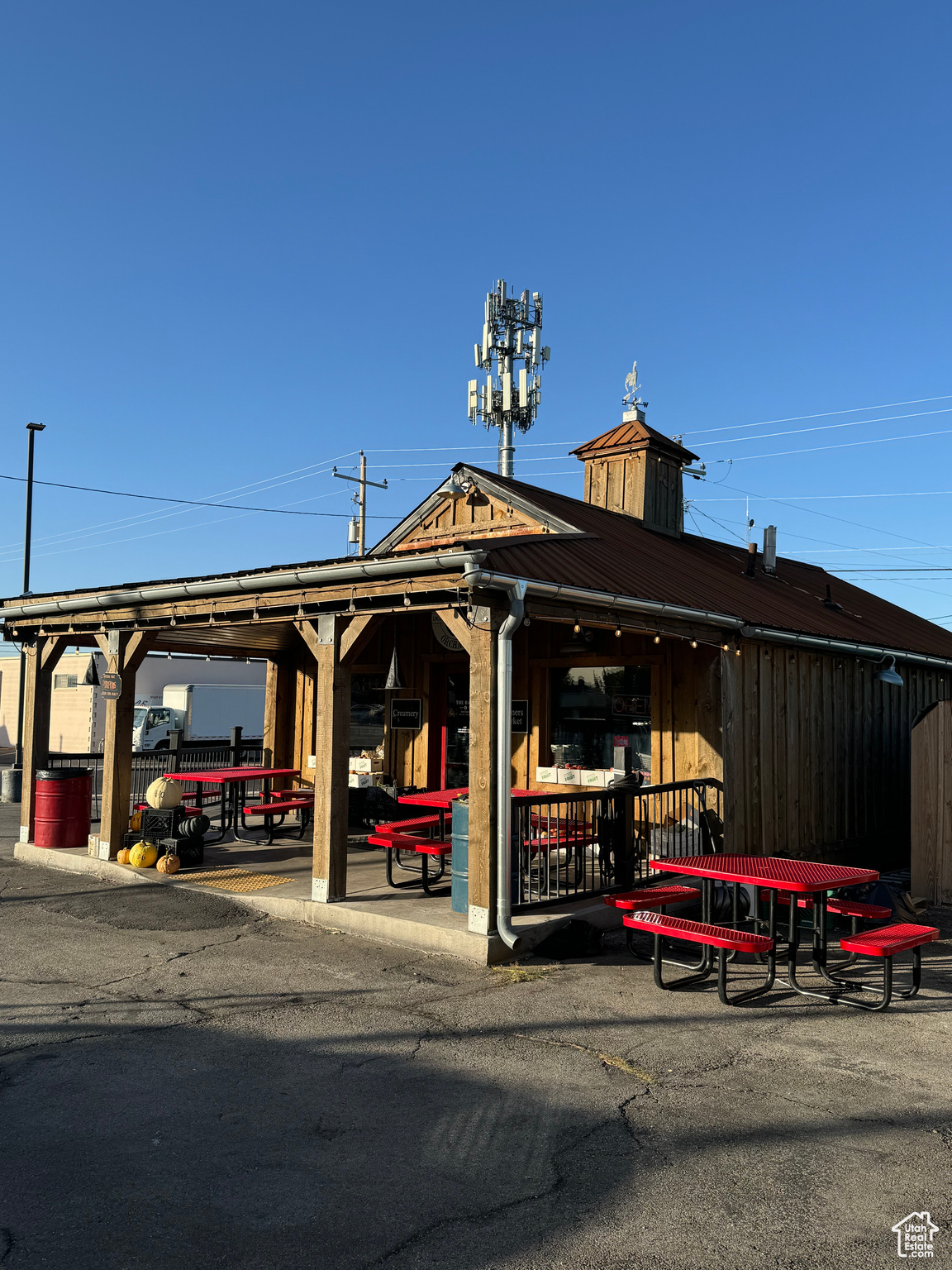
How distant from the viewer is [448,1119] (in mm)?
4637

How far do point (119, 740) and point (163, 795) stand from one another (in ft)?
2.97

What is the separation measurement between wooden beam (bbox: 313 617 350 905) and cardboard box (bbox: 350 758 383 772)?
5.17 m

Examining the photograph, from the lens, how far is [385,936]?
26.8ft

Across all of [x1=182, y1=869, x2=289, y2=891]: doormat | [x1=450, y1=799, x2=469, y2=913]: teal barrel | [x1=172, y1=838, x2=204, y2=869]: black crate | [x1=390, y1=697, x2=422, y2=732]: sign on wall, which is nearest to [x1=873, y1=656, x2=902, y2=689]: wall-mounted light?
[x1=390, y1=697, x2=422, y2=732]: sign on wall

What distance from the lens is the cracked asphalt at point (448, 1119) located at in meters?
3.56

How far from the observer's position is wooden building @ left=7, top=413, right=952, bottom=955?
807 cm

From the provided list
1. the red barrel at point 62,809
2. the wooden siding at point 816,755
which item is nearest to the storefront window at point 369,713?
the red barrel at point 62,809

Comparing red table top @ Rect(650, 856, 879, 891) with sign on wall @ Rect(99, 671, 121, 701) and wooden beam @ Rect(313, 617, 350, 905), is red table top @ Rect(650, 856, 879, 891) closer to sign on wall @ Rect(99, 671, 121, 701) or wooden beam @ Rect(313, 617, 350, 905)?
wooden beam @ Rect(313, 617, 350, 905)

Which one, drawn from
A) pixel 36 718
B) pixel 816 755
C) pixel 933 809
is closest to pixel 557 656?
pixel 816 755

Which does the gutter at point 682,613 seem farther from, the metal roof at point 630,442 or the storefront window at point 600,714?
the metal roof at point 630,442

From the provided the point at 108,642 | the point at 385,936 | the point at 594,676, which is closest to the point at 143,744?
the point at 108,642

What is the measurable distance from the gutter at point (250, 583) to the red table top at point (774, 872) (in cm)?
287

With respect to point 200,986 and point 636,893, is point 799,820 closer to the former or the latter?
point 636,893

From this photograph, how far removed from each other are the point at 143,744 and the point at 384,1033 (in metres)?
25.1
